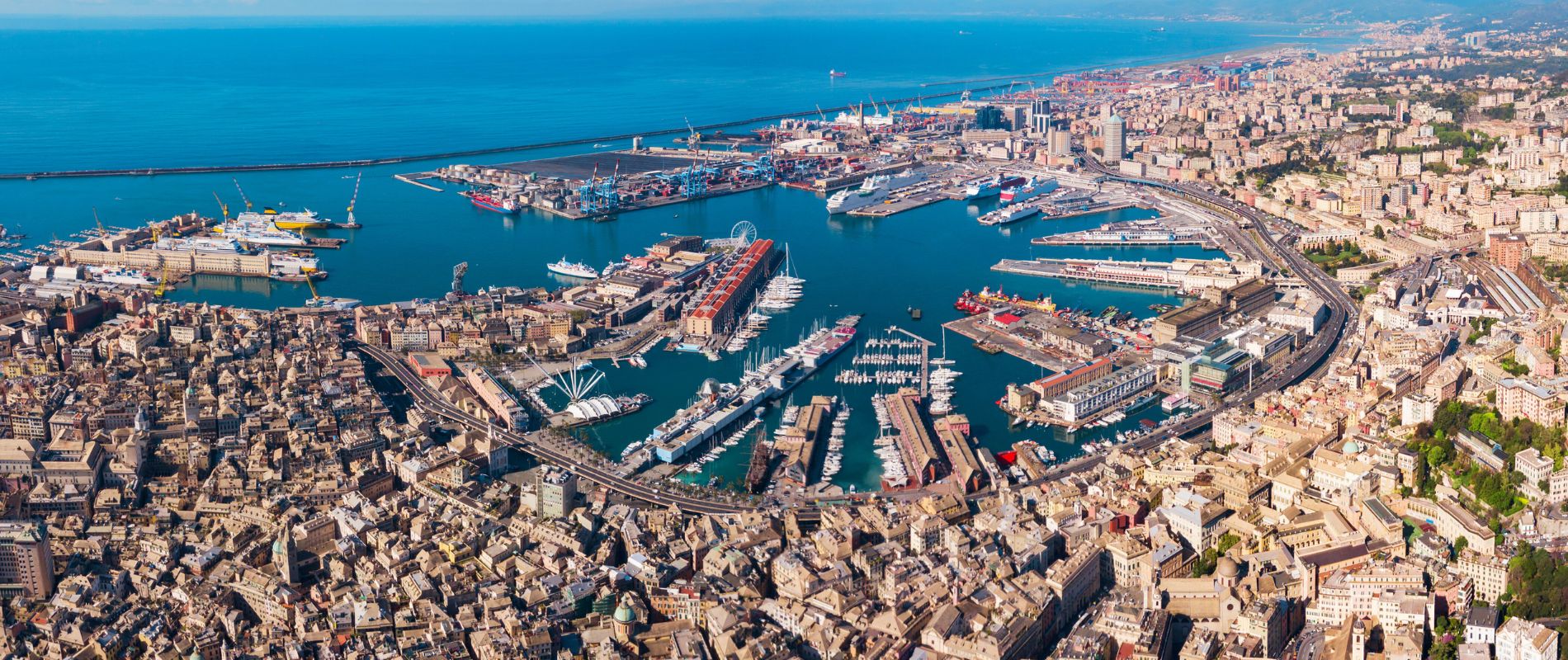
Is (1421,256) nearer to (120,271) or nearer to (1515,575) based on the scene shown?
(1515,575)

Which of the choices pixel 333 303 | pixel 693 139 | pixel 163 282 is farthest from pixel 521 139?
pixel 333 303

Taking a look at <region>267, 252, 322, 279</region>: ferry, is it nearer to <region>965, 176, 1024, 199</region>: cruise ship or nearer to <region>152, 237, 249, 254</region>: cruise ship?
<region>152, 237, 249, 254</region>: cruise ship

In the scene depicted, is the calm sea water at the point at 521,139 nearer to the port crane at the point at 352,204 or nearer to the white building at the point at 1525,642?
the port crane at the point at 352,204

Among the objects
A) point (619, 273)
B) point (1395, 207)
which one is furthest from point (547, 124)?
point (1395, 207)

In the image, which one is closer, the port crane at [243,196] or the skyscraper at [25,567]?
the skyscraper at [25,567]

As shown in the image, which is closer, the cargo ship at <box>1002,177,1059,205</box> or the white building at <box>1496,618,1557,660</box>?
the white building at <box>1496,618,1557,660</box>

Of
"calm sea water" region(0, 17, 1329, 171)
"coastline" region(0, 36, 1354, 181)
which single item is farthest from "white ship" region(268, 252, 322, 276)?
"calm sea water" region(0, 17, 1329, 171)

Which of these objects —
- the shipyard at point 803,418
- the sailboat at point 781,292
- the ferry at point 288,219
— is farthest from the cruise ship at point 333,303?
the sailboat at point 781,292
